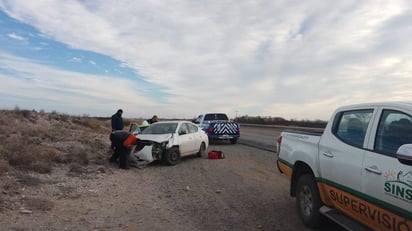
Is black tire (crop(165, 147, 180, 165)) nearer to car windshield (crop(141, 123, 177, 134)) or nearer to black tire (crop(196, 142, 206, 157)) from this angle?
car windshield (crop(141, 123, 177, 134))

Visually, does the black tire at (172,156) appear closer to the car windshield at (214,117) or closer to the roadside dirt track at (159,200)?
the roadside dirt track at (159,200)

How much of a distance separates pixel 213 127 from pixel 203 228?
17384mm

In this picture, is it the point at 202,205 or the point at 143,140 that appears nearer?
the point at 202,205

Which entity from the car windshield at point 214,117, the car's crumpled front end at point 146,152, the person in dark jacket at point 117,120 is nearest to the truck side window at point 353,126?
the car's crumpled front end at point 146,152

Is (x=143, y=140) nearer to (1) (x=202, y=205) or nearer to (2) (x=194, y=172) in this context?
(2) (x=194, y=172)

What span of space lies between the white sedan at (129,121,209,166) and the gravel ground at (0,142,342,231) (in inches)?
32.4

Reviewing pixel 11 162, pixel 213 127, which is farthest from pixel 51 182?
pixel 213 127

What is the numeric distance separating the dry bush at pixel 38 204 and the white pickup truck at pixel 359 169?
4.55 metres

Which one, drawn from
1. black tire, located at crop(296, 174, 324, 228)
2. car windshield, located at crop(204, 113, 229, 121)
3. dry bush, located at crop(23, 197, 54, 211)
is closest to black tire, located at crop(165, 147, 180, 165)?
dry bush, located at crop(23, 197, 54, 211)

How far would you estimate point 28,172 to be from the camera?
11039mm

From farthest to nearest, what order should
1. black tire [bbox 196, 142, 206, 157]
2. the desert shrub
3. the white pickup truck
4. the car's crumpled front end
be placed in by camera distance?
black tire [bbox 196, 142, 206, 157] → the car's crumpled front end → the desert shrub → the white pickup truck

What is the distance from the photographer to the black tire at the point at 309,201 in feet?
20.2

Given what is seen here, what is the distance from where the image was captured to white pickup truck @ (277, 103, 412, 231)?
4.13 meters

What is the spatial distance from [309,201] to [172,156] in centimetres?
839
